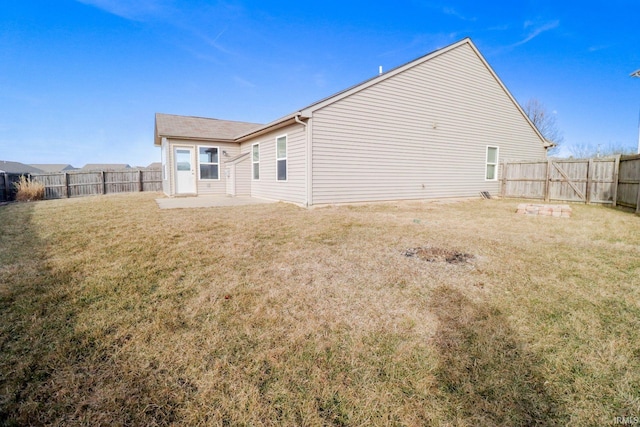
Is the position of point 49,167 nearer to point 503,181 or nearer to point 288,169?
point 288,169

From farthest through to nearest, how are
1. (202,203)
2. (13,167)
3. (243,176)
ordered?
(13,167) < (243,176) < (202,203)

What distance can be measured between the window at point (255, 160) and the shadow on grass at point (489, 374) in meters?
11.1

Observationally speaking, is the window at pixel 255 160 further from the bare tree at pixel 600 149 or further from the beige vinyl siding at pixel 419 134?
the bare tree at pixel 600 149

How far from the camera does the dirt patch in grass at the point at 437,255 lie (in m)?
3.91

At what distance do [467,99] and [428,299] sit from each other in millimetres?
11863

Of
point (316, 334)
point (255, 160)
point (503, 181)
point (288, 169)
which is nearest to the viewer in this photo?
point (316, 334)

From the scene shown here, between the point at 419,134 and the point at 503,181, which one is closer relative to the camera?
the point at 419,134

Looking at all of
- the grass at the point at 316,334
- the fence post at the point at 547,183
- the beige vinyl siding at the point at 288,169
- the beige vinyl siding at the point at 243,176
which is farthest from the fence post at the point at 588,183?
the beige vinyl siding at the point at 243,176

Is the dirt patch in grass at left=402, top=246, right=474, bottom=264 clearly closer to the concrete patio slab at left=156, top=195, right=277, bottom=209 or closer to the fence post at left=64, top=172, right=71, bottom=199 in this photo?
the concrete patio slab at left=156, top=195, right=277, bottom=209

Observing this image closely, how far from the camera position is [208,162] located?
1414 cm

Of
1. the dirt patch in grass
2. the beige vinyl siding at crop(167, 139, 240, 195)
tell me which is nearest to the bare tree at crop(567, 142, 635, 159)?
the dirt patch in grass

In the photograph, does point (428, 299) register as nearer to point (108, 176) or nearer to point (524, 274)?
point (524, 274)

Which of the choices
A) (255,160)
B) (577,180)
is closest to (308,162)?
(255,160)

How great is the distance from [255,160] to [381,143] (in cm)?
589
